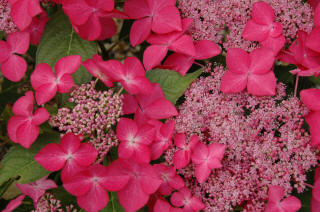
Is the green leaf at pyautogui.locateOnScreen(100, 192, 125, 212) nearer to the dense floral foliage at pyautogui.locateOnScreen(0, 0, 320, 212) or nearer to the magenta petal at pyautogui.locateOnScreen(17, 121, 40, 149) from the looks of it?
the dense floral foliage at pyautogui.locateOnScreen(0, 0, 320, 212)

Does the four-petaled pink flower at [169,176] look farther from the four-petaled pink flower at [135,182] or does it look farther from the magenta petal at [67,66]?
the magenta petal at [67,66]

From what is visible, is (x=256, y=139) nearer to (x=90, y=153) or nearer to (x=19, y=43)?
(x=90, y=153)

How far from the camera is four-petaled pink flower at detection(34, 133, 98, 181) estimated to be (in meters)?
0.73

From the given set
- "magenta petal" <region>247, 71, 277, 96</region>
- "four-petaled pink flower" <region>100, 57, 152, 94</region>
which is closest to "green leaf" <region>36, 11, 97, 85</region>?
"four-petaled pink flower" <region>100, 57, 152, 94</region>

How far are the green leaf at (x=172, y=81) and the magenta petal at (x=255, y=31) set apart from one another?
0.16m

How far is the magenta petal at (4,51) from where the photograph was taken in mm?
872

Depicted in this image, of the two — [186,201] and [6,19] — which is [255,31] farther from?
[6,19]

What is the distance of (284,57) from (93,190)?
61cm

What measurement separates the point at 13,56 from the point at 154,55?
1.28ft

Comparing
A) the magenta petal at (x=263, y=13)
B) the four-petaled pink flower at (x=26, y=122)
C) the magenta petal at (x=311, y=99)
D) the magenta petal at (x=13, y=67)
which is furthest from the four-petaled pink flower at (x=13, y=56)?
the magenta petal at (x=311, y=99)

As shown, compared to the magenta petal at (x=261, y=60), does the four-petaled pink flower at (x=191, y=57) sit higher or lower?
lower

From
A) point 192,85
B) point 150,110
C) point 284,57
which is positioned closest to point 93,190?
point 150,110

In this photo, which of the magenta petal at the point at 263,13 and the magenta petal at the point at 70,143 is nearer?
the magenta petal at the point at 70,143

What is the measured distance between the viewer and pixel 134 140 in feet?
2.48
